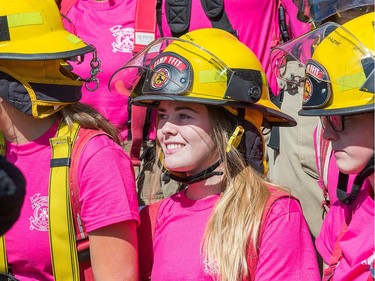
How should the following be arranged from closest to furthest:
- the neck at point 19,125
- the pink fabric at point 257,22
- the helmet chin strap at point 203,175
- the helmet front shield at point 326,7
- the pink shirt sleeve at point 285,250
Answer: the pink shirt sleeve at point 285,250, the helmet front shield at point 326,7, the helmet chin strap at point 203,175, the neck at point 19,125, the pink fabric at point 257,22

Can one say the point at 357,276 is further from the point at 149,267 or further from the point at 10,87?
the point at 10,87

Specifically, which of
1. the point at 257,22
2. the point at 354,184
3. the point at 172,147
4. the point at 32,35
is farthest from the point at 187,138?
the point at 257,22

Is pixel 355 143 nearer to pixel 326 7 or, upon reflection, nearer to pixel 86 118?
pixel 326 7

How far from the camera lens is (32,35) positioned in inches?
156

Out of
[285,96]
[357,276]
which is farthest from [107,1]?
[357,276]

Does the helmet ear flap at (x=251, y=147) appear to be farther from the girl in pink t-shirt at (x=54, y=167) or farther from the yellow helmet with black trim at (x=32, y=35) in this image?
the yellow helmet with black trim at (x=32, y=35)

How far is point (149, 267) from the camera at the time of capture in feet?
13.1

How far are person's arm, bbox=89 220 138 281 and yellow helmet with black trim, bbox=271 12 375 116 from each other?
101cm

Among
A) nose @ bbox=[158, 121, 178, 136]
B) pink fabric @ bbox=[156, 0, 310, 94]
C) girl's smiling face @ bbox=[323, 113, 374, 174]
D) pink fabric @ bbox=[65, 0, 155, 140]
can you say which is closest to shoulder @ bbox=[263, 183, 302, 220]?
girl's smiling face @ bbox=[323, 113, 374, 174]

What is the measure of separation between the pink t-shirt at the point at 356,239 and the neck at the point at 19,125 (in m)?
1.45

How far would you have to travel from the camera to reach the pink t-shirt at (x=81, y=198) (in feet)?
12.5

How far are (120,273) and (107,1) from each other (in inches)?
87.1

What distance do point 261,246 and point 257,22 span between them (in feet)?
6.49

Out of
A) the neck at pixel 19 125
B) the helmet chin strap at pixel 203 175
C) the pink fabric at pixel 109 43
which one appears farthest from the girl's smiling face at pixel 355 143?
Result: the pink fabric at pixel 109 43
